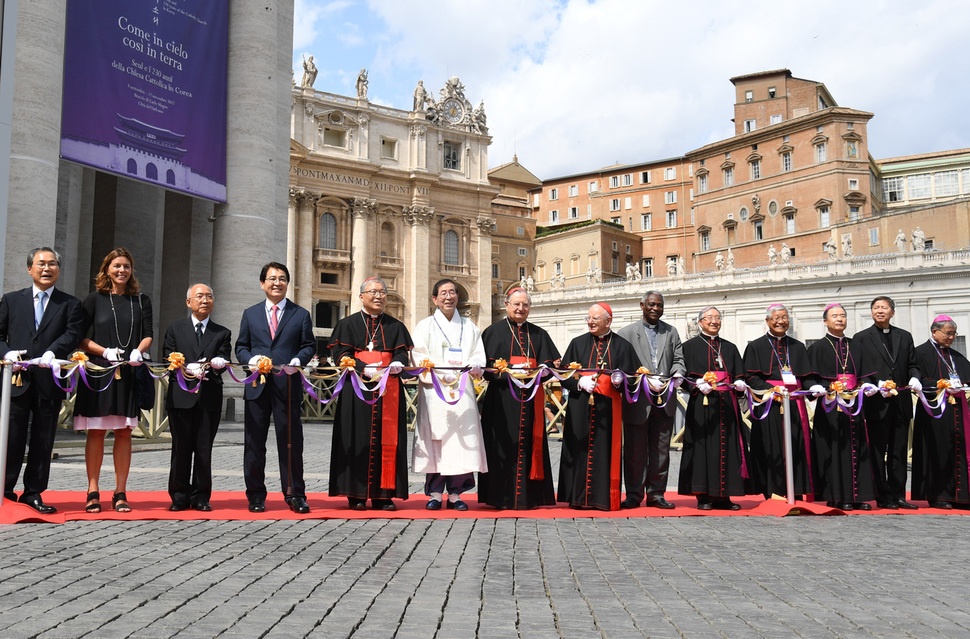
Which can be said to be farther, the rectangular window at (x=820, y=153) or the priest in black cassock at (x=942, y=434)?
the rectangular window at (x=820, y=153)

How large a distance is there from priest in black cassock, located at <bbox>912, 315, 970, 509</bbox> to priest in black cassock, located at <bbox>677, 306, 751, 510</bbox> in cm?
208

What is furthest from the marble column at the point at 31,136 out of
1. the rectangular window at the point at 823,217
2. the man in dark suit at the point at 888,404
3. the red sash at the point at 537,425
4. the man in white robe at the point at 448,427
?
the rectangular window at the point at 823,217

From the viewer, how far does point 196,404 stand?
23.6 ft

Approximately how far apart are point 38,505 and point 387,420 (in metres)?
3.00

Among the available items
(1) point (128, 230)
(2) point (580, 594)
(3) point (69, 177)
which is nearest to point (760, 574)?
(2) point (580, 594)

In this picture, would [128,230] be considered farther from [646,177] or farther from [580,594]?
[646,177]

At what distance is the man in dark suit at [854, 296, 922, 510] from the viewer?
8.38 meters

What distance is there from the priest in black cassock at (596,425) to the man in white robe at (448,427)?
92 centimetres

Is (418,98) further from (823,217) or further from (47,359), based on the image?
(47,359)

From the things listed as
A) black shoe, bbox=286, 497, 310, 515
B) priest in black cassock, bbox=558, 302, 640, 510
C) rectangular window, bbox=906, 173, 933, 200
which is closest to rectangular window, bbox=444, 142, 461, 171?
rectangular window, bbox=906, 173, 933, 200

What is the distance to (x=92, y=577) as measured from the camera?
436cm

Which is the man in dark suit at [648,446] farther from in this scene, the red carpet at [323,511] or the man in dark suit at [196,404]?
the man in dark suit at [196,404]

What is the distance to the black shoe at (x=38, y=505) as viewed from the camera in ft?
21.5

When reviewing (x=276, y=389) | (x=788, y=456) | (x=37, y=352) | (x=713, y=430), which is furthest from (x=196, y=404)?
(x=788, y=456)
